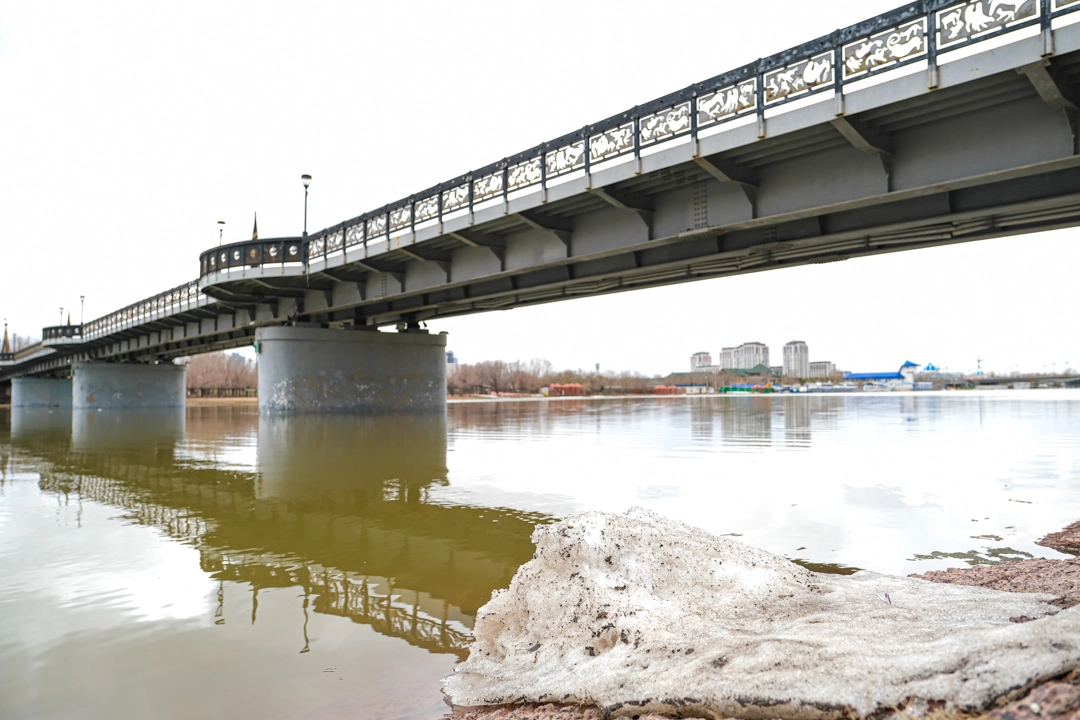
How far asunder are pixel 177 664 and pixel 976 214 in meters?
16.3

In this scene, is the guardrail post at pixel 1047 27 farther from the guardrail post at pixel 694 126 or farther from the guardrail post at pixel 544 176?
the guardrail post at pixel 544 176

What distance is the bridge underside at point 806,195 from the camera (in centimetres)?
1121

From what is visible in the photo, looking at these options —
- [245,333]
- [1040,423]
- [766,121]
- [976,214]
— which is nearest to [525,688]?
[766,121]

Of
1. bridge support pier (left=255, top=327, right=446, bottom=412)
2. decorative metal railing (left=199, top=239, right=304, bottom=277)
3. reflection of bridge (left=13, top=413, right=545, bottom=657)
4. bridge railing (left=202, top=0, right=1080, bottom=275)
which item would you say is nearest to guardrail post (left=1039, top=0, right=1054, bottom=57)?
bridge railing (left=202, top=0, right=1080, bottom=275)

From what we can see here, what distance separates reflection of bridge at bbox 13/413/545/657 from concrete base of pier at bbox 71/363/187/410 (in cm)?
5782

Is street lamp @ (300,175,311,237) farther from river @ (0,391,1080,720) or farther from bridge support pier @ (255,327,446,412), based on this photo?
river @ (0,391,1080,720)

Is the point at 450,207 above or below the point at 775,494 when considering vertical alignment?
above

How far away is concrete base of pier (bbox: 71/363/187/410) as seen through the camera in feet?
207

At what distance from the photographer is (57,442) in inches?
890

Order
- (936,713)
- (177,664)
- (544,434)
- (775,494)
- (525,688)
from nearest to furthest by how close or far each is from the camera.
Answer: (936,713), (525,688), (177,664), (775,494), (544,434)

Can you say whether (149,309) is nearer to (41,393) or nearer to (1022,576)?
(1022,576)

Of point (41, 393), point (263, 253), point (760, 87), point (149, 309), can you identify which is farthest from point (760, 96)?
point (41, 393)

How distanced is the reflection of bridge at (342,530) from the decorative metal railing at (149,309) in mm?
26568

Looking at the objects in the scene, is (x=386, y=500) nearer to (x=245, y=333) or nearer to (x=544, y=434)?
(x=544, y=434)
